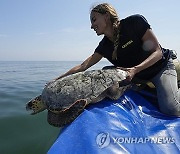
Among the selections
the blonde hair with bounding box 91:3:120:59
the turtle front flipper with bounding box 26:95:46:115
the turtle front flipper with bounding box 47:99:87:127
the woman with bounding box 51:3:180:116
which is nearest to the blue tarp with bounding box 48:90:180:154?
the turtle front flipper with bounding box 47:99:87:127

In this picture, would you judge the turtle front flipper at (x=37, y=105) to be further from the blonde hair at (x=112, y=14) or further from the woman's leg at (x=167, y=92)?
the woman's leg at (x=167, y=92)

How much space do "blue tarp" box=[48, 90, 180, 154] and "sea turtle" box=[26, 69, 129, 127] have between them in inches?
4.5

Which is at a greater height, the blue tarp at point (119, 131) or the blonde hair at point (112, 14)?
the blonde hair at point (112, 14)

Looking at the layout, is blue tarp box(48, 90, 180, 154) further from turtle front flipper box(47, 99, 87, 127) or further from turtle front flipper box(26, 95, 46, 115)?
turtle front flipper box(26, 95, 46, 115)

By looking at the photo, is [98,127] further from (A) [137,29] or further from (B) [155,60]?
(A) [137,29]

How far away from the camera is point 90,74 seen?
295cm

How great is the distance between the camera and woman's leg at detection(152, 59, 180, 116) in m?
2.93

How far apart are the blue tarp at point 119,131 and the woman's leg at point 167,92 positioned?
10 cm

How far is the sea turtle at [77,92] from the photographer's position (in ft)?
8.63

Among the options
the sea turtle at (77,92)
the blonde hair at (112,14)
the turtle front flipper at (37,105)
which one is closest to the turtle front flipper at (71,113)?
the sea turtle at (77,92)

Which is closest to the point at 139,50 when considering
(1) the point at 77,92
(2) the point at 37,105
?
(1) the point at 77,92

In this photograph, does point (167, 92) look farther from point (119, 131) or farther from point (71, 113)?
point (71, 113)

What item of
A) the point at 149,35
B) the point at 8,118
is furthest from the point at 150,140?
the point at 8,118

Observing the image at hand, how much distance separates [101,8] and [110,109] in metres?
1.27
